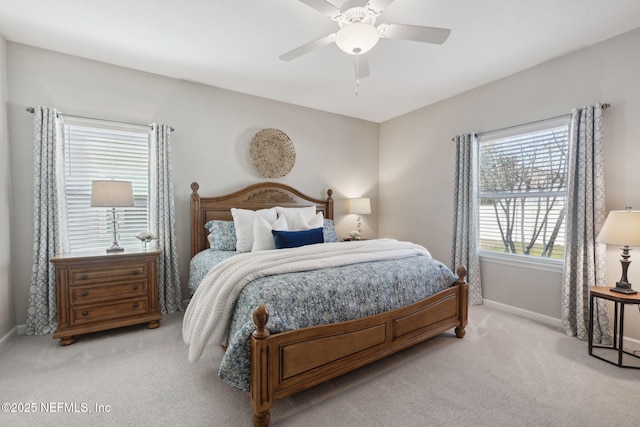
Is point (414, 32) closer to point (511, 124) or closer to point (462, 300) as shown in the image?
point (511, 124)

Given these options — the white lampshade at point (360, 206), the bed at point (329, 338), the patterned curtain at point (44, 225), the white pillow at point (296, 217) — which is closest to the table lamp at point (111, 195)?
the patterned curtain at point (44, 225)

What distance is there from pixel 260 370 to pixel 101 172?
2838 millimetres

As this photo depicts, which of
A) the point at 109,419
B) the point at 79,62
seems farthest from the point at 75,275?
the point at 79,62

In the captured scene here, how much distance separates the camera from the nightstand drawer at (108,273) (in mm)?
2596

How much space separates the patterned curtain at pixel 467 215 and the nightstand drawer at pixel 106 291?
3665 millimetres

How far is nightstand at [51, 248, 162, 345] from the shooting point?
2.55m

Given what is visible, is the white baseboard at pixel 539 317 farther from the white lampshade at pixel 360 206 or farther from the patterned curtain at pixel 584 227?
the white lampshade at pixel 360 206

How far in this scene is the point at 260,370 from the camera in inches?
62.2

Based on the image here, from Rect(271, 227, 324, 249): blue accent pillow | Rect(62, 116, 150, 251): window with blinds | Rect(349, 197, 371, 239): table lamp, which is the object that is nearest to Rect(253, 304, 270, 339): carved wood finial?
Rect(271, 227, 324, 249): blue accent pillow

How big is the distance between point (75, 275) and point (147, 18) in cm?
227

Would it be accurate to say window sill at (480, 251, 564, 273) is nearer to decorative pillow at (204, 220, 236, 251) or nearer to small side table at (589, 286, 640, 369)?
small side table at (589, 286, 640, 369)

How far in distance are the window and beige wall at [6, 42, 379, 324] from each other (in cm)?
191

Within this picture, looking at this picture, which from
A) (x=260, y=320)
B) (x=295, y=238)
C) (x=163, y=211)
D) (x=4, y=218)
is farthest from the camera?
(x=163, y=211)

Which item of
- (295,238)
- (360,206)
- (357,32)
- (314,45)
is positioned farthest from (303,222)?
(357,32)
